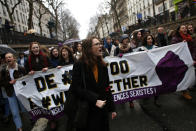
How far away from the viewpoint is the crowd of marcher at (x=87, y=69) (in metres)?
2.10

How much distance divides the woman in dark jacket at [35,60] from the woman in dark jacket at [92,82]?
2.06 m

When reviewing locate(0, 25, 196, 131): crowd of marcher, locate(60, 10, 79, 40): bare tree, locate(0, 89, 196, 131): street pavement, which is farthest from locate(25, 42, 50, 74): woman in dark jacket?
locate(60, 10, 79, 40): bare tree

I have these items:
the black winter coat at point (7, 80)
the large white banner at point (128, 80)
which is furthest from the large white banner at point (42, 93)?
the black winter coat at point (7, 80)

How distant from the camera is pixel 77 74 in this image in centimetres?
209

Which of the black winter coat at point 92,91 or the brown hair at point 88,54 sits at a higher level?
the brown hair at point 88,54

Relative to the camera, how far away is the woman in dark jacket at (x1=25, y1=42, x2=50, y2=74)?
13.0 ft

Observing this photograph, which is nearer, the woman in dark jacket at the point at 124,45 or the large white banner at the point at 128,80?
the large white banner at the point at 128,80

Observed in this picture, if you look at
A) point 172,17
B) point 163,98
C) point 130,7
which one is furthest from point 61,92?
point 130,7

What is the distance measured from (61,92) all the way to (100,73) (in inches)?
83.7

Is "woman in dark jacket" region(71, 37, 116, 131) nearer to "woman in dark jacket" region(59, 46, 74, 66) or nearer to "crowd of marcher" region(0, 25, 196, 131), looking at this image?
"crowd of marcher" region(0, 25, 196, 131)

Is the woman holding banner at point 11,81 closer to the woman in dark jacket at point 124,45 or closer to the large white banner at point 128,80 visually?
the large white banner at point 128,80

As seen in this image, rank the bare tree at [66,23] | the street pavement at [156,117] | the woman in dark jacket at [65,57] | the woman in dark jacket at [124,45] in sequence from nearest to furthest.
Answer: the street pavement at [156,117] → the woman in dark jacket at [65,57] → the woman in dark jacket at [124,45] → the bare tree at [66,23]

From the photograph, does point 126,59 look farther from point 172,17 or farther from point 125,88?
point 172,17

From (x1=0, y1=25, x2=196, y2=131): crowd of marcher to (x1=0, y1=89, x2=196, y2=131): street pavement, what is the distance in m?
0.22
